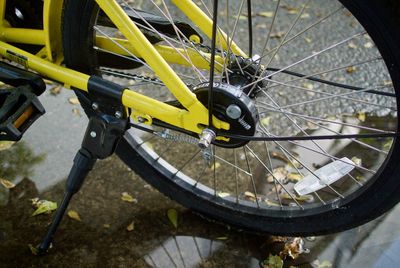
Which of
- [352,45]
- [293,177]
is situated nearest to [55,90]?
[293,177]

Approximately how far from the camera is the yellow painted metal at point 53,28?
1.77 metres

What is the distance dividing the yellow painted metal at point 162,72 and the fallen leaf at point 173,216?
0.62 metres

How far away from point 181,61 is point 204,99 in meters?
0.28

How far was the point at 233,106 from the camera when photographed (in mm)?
1663

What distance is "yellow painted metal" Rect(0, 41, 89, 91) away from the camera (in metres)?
1.81

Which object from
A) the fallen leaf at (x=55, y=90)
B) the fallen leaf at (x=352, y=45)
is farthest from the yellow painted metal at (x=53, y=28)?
the fallen leaf at (x=352, y=45)

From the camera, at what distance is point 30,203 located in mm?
2279

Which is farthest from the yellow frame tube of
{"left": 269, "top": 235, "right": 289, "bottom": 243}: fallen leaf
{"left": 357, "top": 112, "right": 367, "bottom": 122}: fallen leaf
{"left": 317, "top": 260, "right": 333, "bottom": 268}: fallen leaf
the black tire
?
{"left": 357, "top": 112, "right": 367, "bottom": 122}: fallen leaf

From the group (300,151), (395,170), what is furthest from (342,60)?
(395,170)

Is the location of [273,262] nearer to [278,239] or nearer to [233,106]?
[278,239]

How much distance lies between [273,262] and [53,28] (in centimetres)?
124

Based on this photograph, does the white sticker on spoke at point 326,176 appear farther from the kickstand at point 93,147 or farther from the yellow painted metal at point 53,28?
the yellow painted metal at point 53,28

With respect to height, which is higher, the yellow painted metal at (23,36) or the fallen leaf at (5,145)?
the fallen leaf at (5,145)

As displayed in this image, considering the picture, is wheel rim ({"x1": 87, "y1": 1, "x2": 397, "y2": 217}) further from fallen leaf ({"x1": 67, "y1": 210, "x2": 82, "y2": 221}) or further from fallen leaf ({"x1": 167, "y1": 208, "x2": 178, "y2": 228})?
fallen leaf ({"x1": 67, "y1": 210, "x2": 82, "y2": 221})
